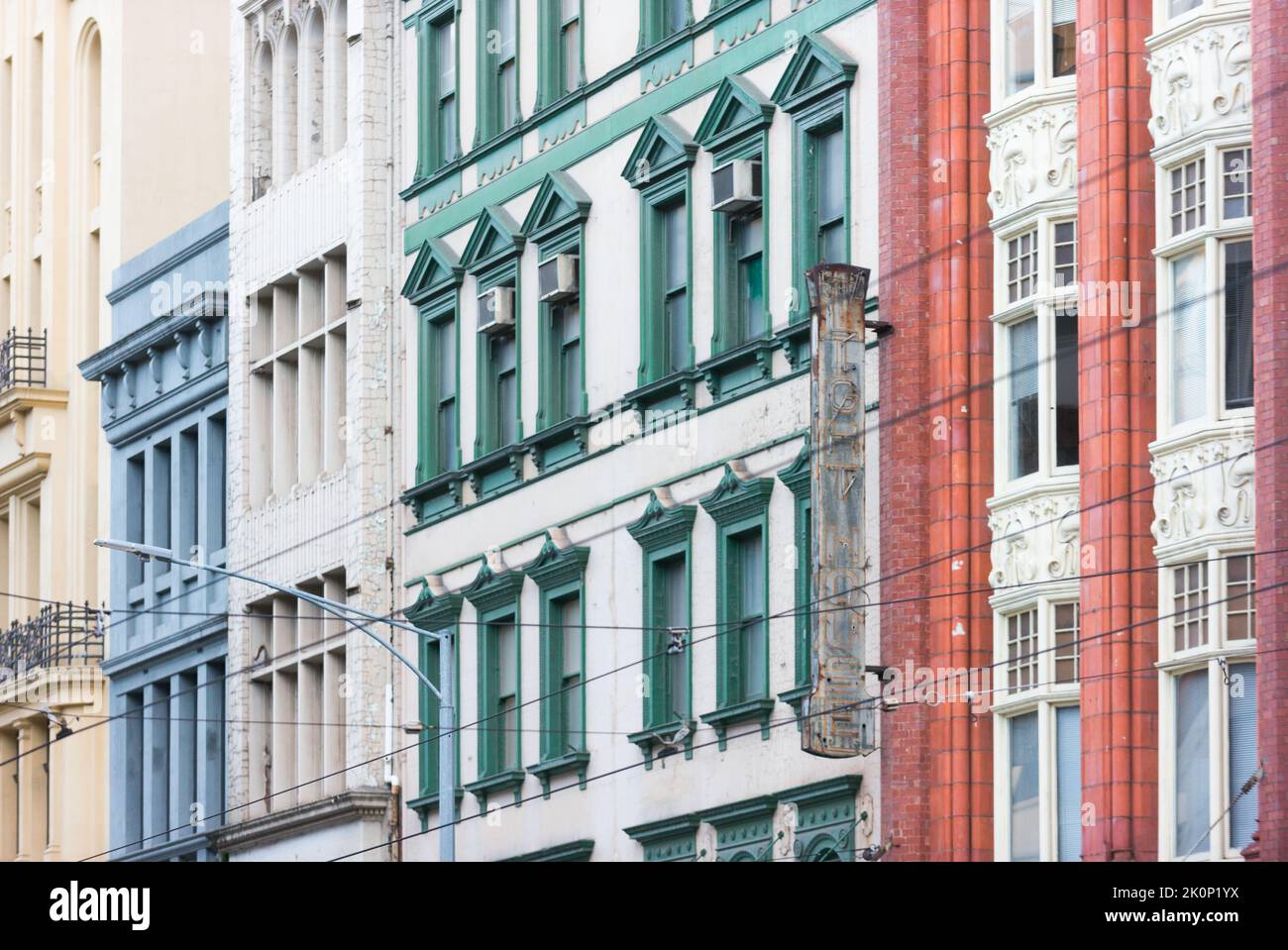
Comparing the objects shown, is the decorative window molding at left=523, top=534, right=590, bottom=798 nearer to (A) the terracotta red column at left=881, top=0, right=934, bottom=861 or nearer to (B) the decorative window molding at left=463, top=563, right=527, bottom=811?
(B) the decorative window molding at left=463, top=563, right=527, bottom=811

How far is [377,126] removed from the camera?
50.0 meters

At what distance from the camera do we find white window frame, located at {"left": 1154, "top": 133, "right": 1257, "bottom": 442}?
106 feet

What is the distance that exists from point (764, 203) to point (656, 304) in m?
2.84

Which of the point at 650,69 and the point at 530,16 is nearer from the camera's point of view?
the point at 650,69

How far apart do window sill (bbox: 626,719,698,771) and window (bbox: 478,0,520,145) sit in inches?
381

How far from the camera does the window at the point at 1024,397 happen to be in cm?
3519

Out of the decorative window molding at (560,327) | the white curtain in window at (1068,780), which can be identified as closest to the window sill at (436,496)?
the decorative window molding at (560,327)

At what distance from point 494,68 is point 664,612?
30.8 feet

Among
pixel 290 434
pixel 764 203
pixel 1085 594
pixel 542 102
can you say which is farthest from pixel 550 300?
pixel 1085 594

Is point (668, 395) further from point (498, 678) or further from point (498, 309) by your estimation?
point (498, 678)

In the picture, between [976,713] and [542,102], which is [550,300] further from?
[976,713]

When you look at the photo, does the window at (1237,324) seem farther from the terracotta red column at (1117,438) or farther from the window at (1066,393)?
the window at (1066,393)

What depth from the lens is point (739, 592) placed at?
39562 millimetres

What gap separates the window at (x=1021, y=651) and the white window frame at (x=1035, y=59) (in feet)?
17.5
